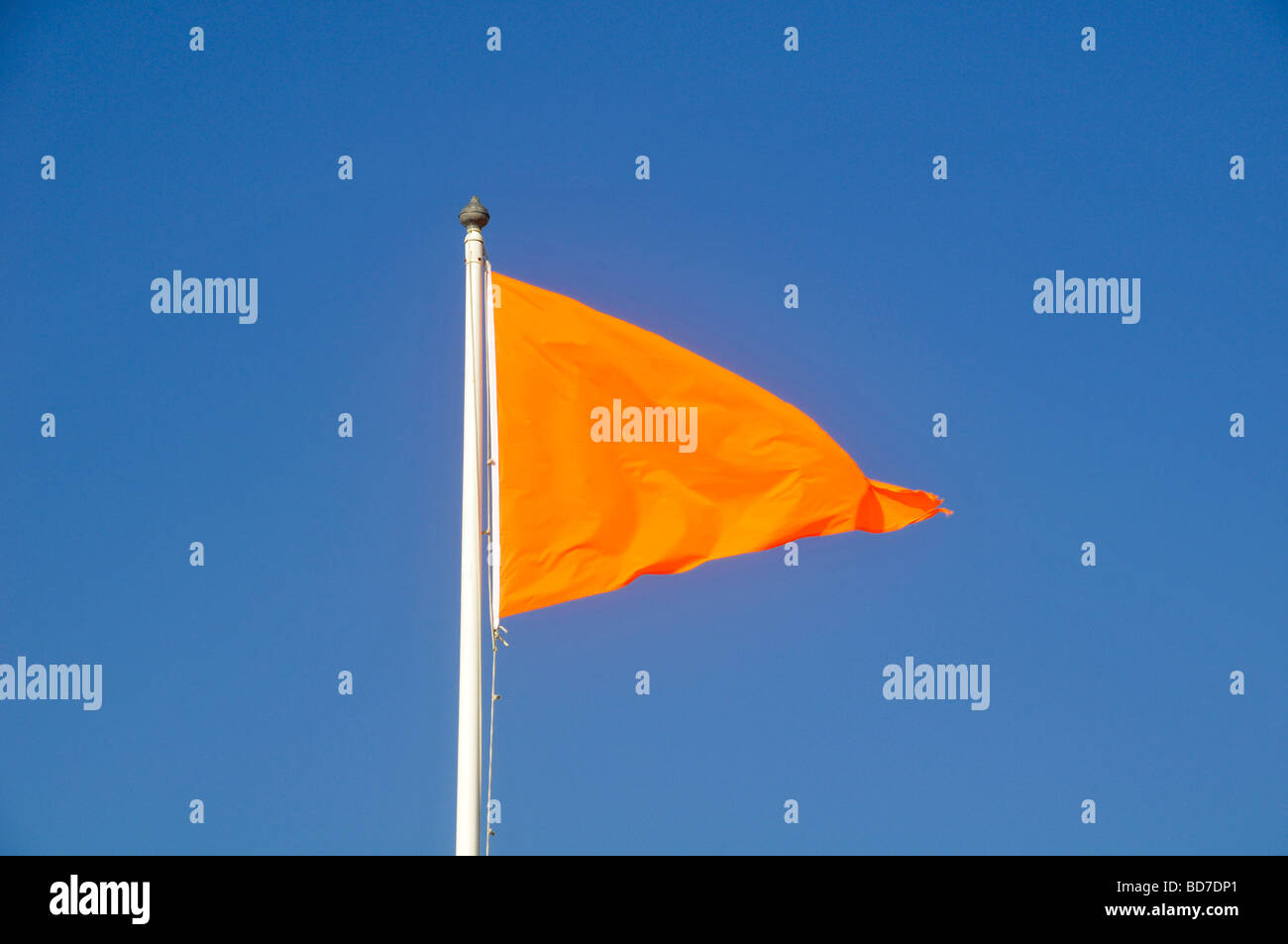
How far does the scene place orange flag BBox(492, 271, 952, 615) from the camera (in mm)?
16188

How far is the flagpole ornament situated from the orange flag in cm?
71

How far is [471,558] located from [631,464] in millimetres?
2471

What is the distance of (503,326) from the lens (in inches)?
661

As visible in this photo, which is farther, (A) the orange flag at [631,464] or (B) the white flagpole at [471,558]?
(A) the orange flag at [631,464]

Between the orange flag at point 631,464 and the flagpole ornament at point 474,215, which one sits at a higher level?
the flagpole ornament at point 474,215

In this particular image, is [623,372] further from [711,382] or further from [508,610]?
[508,610]

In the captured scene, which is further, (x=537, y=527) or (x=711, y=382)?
(x=711, y=382)

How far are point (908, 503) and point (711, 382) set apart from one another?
303cm

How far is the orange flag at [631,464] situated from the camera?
637 inches

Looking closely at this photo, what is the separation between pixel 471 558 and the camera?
15.4 m

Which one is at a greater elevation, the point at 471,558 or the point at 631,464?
the point at 631,464

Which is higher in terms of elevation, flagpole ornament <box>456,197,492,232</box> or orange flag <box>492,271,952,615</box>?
flagpole ornament <box>456,197,492,232</box>
